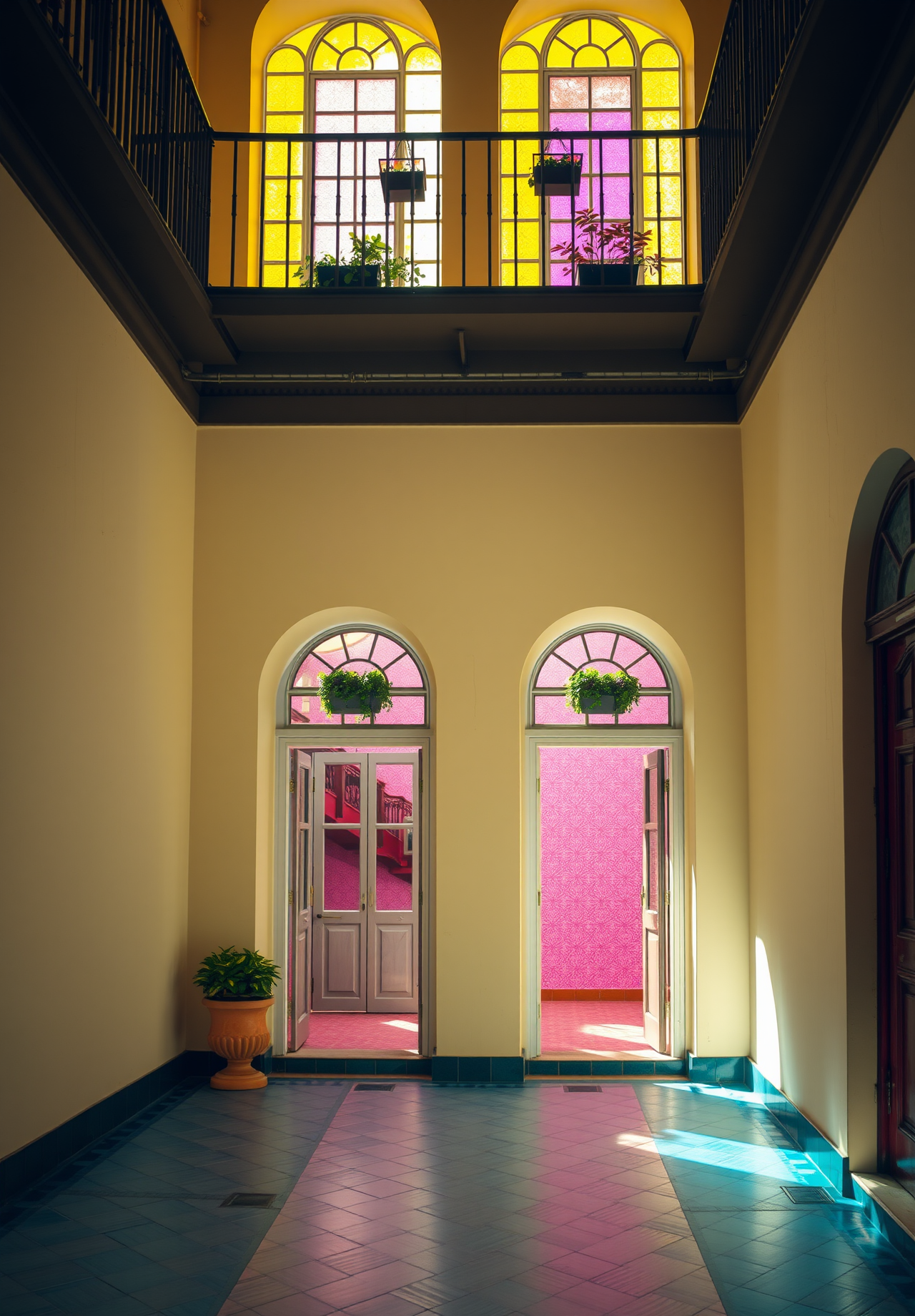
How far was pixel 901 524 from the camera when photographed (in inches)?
184

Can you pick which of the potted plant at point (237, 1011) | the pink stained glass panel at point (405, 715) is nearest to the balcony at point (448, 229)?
the pink stained glass panel at point (405, 715)

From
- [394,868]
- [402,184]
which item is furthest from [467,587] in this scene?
[394,868]

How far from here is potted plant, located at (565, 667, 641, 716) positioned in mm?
7508

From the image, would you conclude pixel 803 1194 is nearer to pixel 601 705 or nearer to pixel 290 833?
pixel 601 705

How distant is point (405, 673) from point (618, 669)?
1469mm

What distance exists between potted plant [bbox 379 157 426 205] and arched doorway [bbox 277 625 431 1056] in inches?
111

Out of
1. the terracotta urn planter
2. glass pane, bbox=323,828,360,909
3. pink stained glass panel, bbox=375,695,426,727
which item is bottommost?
the terracotta urn planter

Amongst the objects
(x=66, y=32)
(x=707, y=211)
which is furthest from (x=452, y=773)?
(x=66, y=32)

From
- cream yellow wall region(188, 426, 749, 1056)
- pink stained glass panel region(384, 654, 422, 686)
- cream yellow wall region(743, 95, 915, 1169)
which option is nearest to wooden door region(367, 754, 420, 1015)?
pink stained glass panel region(384, 654, 422, 686)

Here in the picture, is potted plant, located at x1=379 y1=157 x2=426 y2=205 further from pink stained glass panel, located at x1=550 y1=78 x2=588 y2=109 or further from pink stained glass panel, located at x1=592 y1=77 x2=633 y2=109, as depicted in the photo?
pink stained glass panel, located at x1=592 y1=77 x2=633 y2=109

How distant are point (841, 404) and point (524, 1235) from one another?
3.72 meters

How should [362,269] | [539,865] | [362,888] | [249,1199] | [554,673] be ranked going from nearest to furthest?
[249,1199] → [362,269] → [539,865] → [362,888] → [554,673]

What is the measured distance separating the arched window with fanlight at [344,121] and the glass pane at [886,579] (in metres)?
4.40

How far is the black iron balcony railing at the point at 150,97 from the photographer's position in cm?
513
